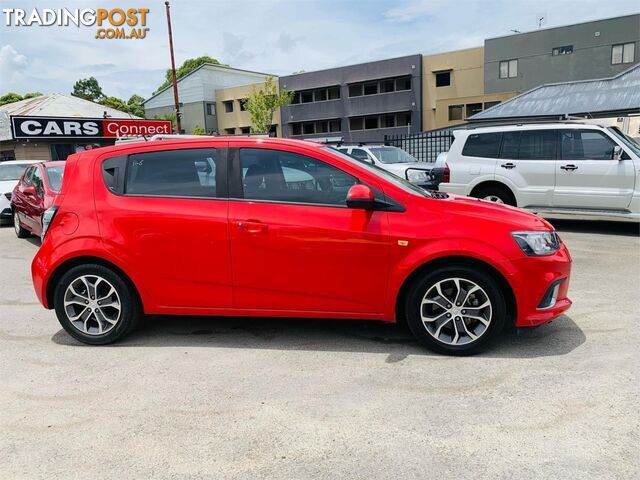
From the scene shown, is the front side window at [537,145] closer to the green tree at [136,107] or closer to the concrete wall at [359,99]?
the concrete wall at [359,99]

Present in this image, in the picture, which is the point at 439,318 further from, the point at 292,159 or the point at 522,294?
the point at 292,159

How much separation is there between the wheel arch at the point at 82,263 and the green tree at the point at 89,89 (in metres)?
92.4

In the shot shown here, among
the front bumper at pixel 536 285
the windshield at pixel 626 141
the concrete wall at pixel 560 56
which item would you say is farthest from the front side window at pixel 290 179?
the concrete wall at pixel 560 56

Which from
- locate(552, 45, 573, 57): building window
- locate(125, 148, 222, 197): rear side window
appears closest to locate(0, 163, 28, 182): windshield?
locate(125, 148, 222, 197): rear side window

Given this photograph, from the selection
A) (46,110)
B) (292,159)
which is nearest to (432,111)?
(46,110)

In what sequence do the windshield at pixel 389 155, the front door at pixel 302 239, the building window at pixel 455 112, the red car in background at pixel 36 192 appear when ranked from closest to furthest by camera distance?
the front door at pixel 302 239 < the red car in background at pixel 36 192 < the windshield at pixel 389 155 < the building window at pixel 455 112

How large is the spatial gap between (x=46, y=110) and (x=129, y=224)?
30.8m

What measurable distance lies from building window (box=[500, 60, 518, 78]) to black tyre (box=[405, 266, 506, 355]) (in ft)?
122

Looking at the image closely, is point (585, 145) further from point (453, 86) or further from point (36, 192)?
point (453, 86)

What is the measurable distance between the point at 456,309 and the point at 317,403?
1.30 metres

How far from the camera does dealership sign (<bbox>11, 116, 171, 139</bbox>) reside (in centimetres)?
2480

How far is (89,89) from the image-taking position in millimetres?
88375

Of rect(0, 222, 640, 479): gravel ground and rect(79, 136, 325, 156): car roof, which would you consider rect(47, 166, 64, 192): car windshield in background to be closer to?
rect(0, 222, 640, 479): gravel ground

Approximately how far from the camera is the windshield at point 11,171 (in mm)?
12820
